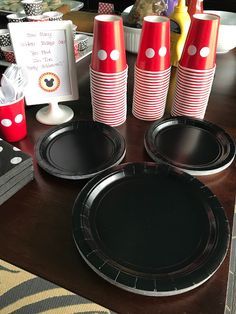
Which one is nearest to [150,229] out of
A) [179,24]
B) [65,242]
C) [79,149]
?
[65,242]

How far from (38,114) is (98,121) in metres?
0.16

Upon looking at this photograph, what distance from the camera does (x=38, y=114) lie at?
746mm

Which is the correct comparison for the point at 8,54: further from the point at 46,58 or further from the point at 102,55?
the point at 102,55

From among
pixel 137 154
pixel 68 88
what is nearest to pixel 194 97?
pixel 137 154

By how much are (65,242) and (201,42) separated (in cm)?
50

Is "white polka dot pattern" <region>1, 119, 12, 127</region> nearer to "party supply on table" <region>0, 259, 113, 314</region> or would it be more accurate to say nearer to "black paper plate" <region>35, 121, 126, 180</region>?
"black paper plate" <region>35, 121, 126, 180</region>

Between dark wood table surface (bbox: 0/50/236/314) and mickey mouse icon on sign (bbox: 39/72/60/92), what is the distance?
10 centimetres

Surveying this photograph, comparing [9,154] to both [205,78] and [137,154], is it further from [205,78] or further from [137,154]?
[205,78]

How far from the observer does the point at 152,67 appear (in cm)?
67

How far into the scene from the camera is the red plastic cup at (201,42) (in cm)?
62

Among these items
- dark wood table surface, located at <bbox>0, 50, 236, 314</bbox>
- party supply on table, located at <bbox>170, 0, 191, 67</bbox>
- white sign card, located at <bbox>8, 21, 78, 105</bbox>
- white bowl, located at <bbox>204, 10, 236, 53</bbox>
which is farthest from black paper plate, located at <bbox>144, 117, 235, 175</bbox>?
white bowl, located at <bbox>204, 10, 236, 53</bbox>

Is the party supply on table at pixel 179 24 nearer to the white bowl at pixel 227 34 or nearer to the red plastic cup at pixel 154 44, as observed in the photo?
the white bowl at pixel 227 34

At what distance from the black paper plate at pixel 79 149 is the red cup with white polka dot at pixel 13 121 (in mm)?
58

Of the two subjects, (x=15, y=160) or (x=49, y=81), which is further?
(x=49, y=81)
